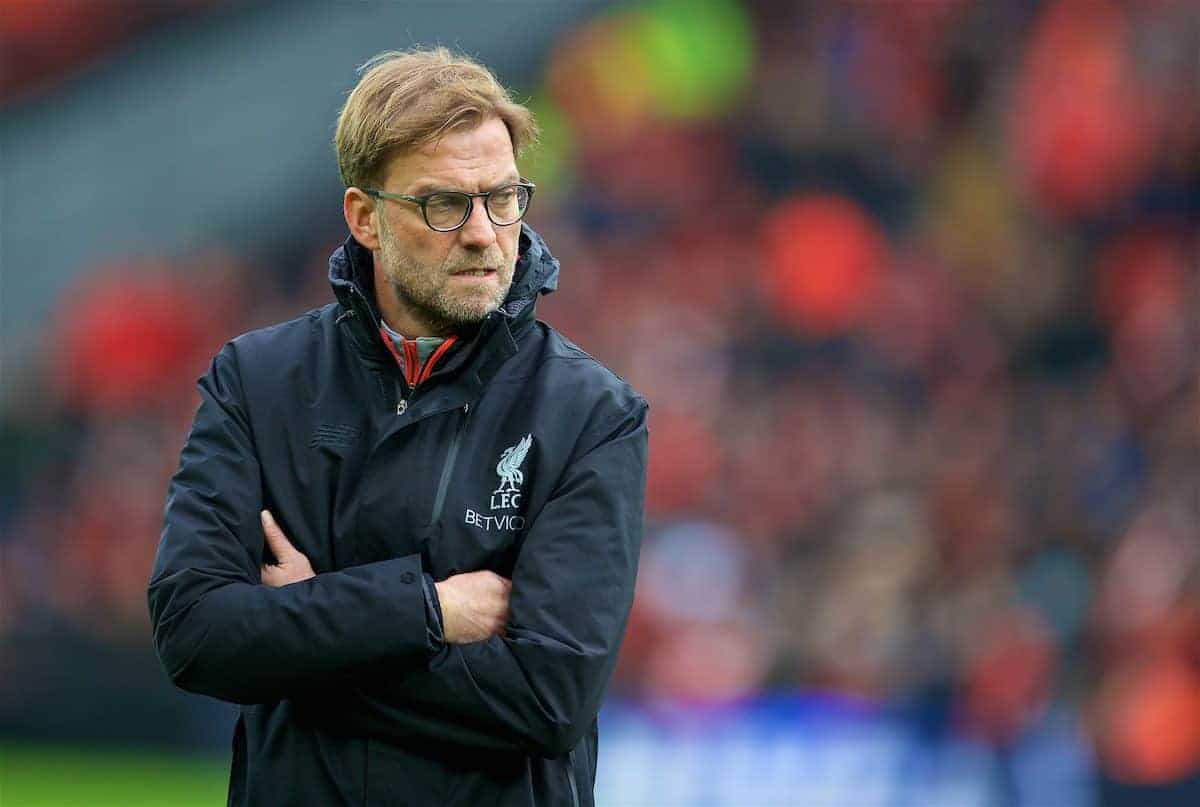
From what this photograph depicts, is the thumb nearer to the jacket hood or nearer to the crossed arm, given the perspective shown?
the crossed arm

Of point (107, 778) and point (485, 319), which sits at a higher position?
point (485, 319)

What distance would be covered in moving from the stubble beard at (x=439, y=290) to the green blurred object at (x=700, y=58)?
5.61 meters

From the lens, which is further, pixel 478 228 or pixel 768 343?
pixel 768 343

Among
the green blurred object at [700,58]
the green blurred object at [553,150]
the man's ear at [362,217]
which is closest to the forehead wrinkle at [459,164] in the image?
the man's ear at [362,217]

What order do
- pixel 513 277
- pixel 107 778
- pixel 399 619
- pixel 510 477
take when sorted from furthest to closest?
pixel 107 778
pixel 513 277
pixel 510 477
pixel 399 619

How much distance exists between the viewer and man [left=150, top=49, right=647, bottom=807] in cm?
229

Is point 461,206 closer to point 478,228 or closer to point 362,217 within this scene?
point 478,228

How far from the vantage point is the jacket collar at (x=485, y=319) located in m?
2.45

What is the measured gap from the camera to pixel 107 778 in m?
7.06

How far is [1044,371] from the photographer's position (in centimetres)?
717

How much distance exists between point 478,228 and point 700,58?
5723mm

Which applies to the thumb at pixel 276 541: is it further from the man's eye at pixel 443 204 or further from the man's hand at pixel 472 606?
the man's eye at pixel 443 204

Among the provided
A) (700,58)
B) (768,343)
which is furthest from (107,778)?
(700,58)

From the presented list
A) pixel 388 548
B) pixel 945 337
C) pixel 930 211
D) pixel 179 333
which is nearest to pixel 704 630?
pixel 945 337
